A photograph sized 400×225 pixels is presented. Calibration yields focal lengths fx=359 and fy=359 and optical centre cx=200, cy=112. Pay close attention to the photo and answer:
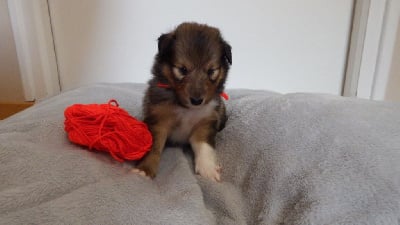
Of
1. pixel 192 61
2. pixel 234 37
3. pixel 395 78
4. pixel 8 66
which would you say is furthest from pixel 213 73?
pixel 8 66

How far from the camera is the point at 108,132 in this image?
4.58ft

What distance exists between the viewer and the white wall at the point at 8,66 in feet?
9.02

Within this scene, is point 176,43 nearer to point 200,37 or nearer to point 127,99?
point 200,37

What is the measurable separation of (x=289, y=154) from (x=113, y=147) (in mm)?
660

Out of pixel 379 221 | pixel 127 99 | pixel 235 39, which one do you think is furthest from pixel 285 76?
pixel 379 221

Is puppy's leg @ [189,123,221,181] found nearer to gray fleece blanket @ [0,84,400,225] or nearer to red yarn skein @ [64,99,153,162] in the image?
gray fleece blanket @ [0,84,400,225]

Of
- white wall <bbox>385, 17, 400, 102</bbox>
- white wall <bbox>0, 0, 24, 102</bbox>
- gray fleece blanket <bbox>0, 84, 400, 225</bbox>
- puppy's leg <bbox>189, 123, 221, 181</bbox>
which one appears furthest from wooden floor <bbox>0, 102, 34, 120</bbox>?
white wall <bbox>385, 17, 400, 102</bbox>

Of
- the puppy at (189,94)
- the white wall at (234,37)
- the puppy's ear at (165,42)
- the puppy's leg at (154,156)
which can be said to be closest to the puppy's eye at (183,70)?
the puppy at (189,94)

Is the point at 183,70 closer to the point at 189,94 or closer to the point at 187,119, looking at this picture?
the point at 189,94

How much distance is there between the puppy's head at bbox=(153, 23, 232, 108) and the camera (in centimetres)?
153

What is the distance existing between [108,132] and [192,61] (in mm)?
459

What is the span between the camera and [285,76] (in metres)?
3.08

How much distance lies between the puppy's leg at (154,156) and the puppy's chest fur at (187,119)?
0.08 metres

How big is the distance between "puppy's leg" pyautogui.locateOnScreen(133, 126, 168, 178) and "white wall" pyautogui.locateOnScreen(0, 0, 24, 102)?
6.05 feet
